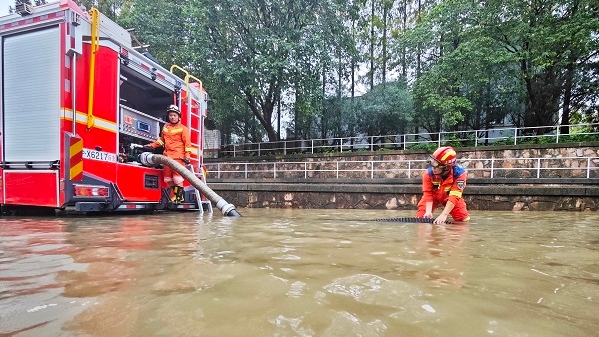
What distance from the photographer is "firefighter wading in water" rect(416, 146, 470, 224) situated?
A: 4.46 meters

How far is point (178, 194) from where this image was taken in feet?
19.9

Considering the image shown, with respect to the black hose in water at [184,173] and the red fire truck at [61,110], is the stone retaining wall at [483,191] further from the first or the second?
the red fire truck at [61,110]

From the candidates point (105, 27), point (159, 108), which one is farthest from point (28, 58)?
point (159, 108)

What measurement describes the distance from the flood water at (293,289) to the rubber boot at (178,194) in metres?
3.35

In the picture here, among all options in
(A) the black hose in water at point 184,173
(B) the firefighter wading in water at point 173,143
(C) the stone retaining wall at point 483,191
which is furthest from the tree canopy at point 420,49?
(A) the black hose in water at point 184,173

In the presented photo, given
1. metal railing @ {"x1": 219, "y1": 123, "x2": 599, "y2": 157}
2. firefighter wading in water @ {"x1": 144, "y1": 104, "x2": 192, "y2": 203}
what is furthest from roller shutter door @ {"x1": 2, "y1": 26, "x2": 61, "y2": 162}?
metal railing @ {"x1": 219, "y1": 123, "x2": 599, "y2": 157}

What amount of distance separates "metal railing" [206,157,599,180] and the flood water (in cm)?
956

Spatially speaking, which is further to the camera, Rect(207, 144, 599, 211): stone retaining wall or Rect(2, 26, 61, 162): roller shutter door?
Rect(207, 144, 599, 211): stone retaining wall

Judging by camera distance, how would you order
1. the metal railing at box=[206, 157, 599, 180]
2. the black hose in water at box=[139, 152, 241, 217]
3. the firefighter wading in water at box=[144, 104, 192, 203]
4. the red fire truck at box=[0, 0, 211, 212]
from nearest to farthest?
the red fire truck at box=[0, 0, 211, 212] → the black hose in water at box=[139, 152, 241, 217] → the firefighter wading in water at box=[144, 104, 192, 203] → the metal railing at box=[206, 157, 599, 180]

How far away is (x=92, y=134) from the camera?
Answer: 4.52 metres

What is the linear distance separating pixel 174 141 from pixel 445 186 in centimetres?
460

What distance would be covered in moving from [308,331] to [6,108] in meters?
5.65

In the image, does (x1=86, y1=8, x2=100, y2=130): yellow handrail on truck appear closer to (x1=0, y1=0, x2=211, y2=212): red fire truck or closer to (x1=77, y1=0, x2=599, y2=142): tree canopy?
(x1=0, y1=0, x2=211, y2=212): red fire truck

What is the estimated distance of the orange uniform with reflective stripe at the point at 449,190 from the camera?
451cm
